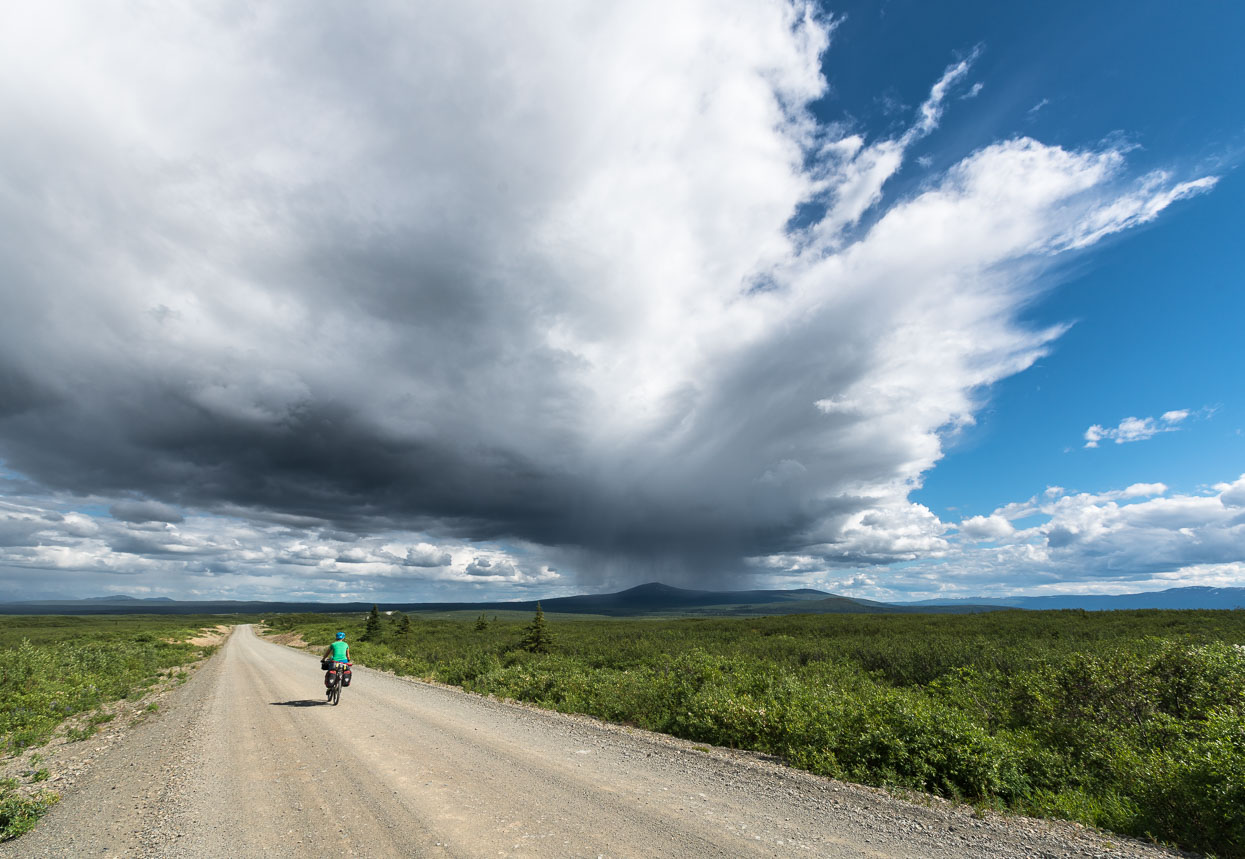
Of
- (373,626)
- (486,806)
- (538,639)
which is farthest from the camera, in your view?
(373,626)

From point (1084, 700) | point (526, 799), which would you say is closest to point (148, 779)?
point (526, 799)

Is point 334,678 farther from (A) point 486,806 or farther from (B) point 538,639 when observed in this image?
(B) point 538,639

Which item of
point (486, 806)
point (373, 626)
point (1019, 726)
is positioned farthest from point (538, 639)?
point (373, 626)

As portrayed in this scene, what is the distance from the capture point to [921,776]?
9.94 m

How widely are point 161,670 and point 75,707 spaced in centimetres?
2110

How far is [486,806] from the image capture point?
8609 mm

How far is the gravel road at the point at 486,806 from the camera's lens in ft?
24.1

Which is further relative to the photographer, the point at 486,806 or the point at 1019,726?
the point at 1019,726

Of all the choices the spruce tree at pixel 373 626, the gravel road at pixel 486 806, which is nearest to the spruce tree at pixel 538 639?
the gravel road at pixel 486 806

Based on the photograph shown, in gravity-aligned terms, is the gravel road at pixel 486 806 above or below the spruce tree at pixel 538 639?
below

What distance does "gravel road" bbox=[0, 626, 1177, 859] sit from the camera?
7.33 meters

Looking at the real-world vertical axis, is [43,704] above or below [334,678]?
below

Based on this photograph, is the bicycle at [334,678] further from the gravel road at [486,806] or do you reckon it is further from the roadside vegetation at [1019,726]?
the roadside vegetation at [1019,726]

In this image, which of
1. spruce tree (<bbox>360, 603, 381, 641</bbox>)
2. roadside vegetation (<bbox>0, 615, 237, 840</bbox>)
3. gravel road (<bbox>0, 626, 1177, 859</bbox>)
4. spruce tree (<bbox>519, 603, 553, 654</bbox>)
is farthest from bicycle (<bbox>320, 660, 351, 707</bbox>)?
spruce tree (<bbox>360, 603, 381, 641</bbox>)
